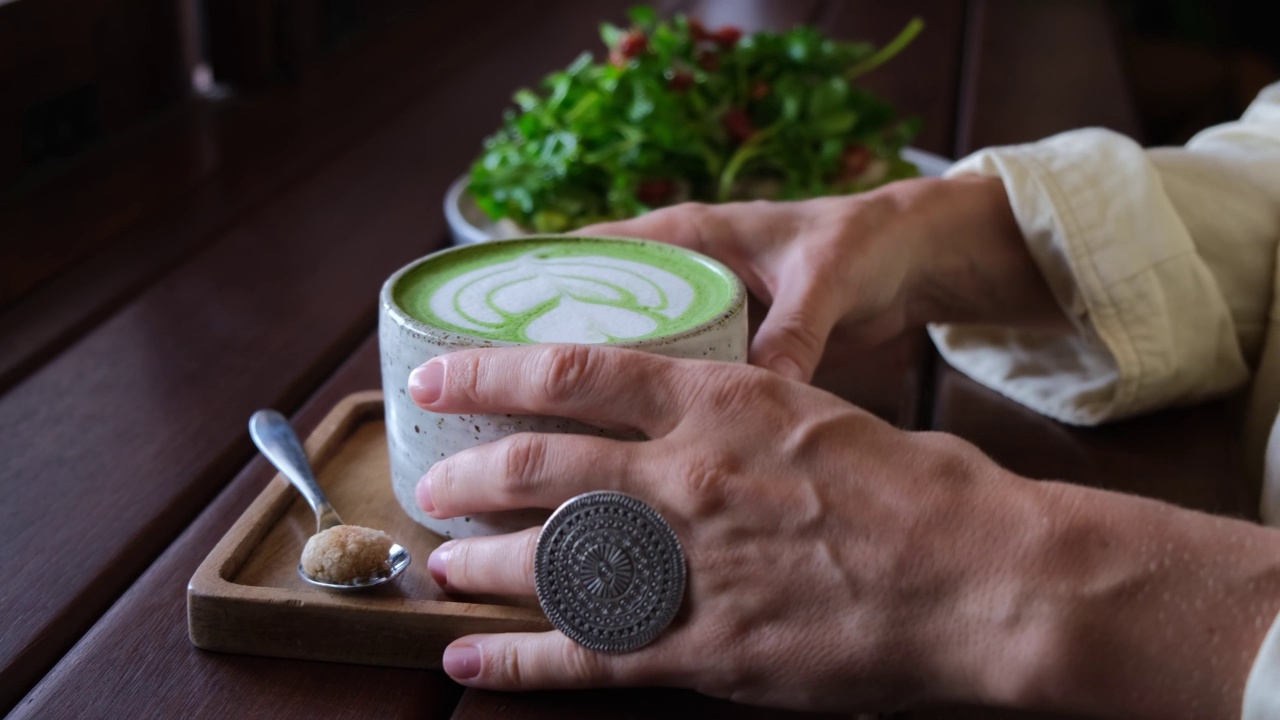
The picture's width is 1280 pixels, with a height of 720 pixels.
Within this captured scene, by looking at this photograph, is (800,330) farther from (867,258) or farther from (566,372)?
(566,372)

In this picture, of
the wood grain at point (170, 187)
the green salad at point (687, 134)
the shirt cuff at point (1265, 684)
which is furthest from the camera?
the green salad at point (687, 134)

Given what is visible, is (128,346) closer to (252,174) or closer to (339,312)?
(339,312)

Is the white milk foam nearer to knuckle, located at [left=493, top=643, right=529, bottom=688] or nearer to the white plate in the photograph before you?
knuckle, located at [left=493, top=643, right=529, bottom=688]

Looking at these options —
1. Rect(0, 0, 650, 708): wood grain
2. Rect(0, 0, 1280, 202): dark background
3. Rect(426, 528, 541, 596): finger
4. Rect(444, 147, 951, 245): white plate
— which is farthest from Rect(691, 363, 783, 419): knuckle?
Rect(0, 0, 1280, 202): dark background

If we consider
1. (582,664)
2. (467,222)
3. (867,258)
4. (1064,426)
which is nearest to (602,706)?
(582,664)

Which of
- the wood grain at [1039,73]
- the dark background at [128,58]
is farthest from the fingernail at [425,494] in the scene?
the wood grain at [1039,73]

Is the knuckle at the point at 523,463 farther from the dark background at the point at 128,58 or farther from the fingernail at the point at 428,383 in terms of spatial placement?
the dark background at the point at 128,58

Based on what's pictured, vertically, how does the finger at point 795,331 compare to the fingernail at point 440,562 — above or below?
above
